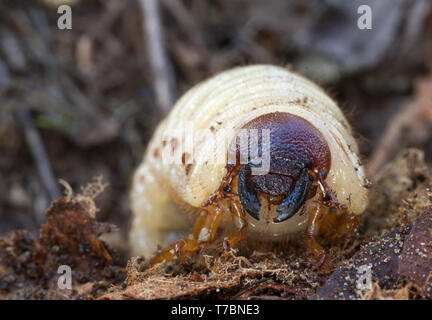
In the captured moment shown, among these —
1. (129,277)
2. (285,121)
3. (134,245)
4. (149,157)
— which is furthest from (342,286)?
(134,245)

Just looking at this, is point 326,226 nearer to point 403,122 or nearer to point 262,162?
point 262,162

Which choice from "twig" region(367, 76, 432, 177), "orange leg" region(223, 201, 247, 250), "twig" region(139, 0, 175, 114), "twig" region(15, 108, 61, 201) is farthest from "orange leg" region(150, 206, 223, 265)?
"twig" region(139, 0, 175, 114)

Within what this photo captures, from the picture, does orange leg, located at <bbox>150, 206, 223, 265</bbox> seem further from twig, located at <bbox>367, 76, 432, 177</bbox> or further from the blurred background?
twig, located at <bbox>367, 76, 432, 177</bbox>

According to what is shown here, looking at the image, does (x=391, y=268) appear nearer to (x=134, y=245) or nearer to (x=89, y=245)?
(x=89, y=245)

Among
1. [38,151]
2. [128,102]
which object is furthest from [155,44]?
[38,151]

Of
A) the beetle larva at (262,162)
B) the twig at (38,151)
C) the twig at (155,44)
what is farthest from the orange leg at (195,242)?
the twig at (155,44)

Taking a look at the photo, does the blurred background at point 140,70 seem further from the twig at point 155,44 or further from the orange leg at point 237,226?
the orange leg at point 237,226
